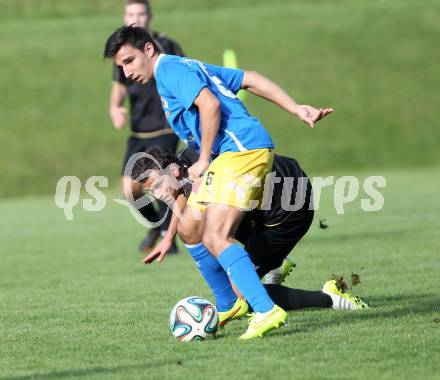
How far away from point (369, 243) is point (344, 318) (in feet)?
16.9

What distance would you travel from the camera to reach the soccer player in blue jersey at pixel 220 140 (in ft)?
19.8

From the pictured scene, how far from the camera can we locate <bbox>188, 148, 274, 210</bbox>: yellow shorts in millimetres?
6129

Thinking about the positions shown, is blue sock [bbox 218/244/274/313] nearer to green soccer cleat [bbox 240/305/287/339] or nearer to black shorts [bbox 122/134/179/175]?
green soccer cleat [bbox 240/305/287/339]

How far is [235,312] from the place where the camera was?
269 inches

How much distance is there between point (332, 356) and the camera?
17.8ft

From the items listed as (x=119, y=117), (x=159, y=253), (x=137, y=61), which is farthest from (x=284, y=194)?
(x=119, y=117)

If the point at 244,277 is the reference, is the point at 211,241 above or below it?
above

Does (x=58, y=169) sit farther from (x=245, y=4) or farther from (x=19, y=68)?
(x=245, y=4)

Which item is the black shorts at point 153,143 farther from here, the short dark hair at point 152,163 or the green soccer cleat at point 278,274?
the short dark hair at point 152,163

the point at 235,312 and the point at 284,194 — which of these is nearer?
the point at 284,194

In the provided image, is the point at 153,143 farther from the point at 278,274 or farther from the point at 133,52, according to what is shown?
the point at 133,52

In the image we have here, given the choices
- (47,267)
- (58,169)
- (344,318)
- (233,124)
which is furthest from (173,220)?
(58,169)

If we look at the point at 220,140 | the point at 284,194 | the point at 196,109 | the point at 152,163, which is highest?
the point at 196,109

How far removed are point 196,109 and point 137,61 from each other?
50 cm
